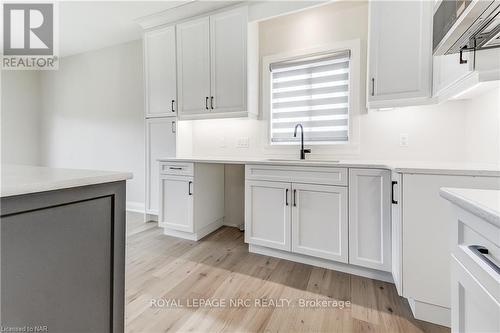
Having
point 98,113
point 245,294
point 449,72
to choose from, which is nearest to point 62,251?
point 245,294

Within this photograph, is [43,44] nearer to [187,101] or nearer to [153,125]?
[153,125]

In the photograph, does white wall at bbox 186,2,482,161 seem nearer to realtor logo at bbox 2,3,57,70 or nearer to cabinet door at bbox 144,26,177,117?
cabinet door at bbox 144,26,177,117

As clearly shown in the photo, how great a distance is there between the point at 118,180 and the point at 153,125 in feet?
8.45

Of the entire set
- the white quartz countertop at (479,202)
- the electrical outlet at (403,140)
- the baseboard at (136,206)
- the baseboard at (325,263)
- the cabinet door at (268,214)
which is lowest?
the baseboard at (325,263)

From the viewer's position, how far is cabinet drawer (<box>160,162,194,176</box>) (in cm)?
268

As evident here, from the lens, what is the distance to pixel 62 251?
30.0 inches

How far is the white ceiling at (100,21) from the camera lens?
290cm

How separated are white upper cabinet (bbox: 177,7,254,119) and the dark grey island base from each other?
81.6 inches

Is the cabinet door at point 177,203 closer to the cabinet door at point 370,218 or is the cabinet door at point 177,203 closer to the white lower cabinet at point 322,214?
the white lower cabinet at point 322,214

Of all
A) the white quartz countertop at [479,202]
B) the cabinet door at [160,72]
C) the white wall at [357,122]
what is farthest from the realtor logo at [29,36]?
the white quartz countertop at [479,202]

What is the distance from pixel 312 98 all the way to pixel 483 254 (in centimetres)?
233

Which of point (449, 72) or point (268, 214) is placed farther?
point (268, 214)

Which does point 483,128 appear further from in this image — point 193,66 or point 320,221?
point 193,66

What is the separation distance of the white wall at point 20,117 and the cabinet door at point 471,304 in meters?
6.36
